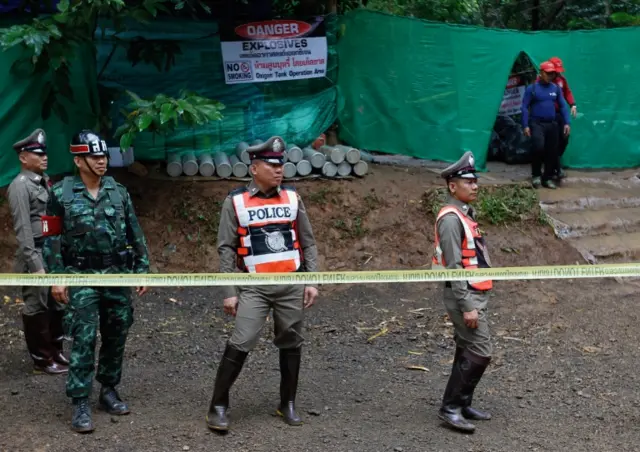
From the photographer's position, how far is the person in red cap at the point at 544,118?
36.1 ft

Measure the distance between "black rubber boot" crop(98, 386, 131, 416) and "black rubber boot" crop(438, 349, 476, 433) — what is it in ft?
7.27

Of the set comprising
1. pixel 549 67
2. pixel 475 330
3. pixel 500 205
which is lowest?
pixel 500 205

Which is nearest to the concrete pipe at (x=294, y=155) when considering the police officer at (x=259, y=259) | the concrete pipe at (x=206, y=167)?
the concrete pipe at (x=206, y=167)

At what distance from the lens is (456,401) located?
→ 18.9 ft

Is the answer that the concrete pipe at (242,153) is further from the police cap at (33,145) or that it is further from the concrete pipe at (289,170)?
the police cap at (33,145)

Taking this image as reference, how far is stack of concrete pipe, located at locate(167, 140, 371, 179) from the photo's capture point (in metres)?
10.0

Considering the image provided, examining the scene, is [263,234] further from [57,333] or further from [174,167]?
[174,167]

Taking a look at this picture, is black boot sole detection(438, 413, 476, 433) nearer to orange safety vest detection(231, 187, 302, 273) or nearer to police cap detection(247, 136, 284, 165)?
orange safety vest detection(231, 187, 302, 273)

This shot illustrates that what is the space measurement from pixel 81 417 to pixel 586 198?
7611 millimetres

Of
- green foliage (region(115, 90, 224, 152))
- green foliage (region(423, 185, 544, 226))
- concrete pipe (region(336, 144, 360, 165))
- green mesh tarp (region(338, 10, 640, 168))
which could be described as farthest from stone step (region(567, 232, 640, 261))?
green foliage (region(115, 90, 224, 152))

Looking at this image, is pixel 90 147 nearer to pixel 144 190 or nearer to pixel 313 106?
pixel 144 190

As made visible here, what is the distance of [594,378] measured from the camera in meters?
6.83

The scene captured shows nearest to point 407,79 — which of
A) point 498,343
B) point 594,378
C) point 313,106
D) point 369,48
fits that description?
point 369,48

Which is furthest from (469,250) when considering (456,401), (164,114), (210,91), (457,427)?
→ (210,91)
